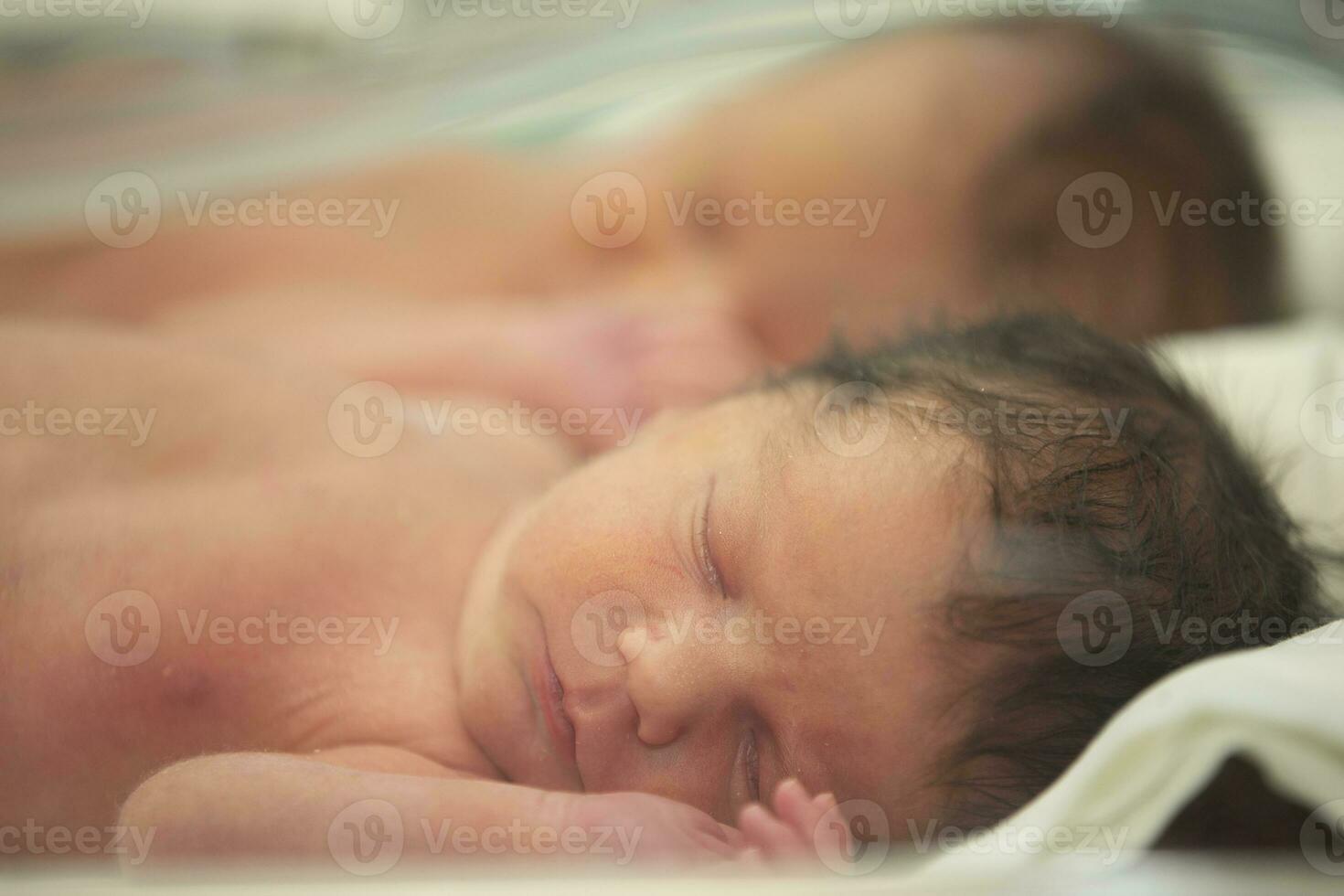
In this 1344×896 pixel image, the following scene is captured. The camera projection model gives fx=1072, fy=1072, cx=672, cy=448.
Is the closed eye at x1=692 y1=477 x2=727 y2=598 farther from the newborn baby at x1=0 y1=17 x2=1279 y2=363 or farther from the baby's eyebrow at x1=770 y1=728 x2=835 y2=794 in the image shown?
the newborn baby at x1=0 y1=17 x2=1279 y2=363

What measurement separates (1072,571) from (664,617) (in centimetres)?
27

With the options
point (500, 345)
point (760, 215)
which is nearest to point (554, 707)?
point (500, 345)

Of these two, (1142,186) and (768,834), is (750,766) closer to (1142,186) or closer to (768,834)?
(768,834)

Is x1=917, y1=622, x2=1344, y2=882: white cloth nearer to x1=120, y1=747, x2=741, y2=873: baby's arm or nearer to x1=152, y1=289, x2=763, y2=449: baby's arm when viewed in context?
x1=120, y1=747, x2=741, y2=873: baby's arm

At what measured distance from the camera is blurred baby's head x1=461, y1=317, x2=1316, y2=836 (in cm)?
68

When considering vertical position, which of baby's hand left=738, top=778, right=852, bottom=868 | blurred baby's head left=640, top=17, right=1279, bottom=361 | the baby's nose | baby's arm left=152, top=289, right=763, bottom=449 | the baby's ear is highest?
blurred baby's head left=640, top=17, right=1279, bottom=361

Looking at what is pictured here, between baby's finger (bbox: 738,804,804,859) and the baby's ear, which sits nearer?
baby's finger (bbox: 738,804,804,859)

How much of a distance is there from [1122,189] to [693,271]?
554 millimetres

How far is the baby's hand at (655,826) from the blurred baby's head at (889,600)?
5cm

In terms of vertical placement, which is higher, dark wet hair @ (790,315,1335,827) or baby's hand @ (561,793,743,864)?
dark wet hair @ (790,315,1335,827)

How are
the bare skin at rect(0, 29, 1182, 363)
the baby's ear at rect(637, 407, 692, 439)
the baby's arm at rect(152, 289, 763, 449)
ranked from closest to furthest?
the baby's ear at rect(637, 407, 692, 439), the baby's arm at rect(152, 289, 763, 449), the bare skin at rect(0, 29, 1182, 363)

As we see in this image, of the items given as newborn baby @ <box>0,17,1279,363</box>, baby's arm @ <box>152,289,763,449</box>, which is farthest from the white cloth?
newborn baby @ <box>0,17,1279,363</box>

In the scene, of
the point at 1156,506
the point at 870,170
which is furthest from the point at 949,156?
the point at 1156,506

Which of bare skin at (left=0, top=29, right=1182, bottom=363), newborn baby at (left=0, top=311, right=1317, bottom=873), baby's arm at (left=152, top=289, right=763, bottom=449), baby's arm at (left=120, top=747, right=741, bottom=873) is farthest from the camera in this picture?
bare skin at (left=0, top=29, right=1182, bottom=363)
